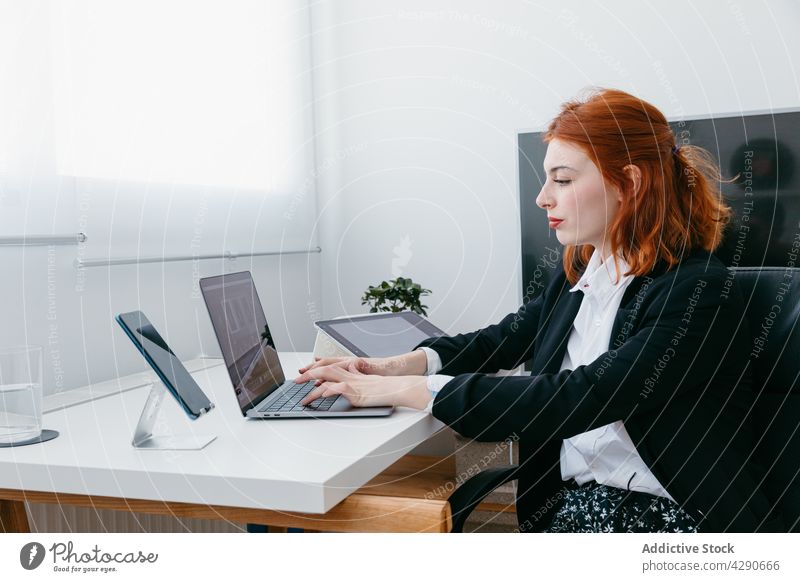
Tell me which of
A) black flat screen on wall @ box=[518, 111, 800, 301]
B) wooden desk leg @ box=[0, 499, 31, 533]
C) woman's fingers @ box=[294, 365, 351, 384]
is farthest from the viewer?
black flat screen on wall @ box=[518, 111, 800, 301]

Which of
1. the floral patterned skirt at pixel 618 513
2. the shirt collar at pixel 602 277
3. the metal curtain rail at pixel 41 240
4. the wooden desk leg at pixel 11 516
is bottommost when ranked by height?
the floral patterned skirt at pixel 618 513

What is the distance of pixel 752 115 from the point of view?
2293 millimetres

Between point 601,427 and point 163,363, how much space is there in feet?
2.25

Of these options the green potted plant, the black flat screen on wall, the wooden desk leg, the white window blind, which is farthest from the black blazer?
the green potted plant

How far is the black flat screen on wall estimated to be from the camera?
7.47 feet

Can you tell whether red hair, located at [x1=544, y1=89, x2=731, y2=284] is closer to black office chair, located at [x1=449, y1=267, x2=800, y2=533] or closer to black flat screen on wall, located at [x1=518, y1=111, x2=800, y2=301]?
black office chair, located at [x1=449, y1=267, x2=800, y2=533]

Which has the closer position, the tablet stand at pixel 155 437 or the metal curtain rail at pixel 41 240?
the tablet stand at pixel 155 437

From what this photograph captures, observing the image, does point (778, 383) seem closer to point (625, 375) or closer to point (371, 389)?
point (625, 375)

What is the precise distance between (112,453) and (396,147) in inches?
80.8

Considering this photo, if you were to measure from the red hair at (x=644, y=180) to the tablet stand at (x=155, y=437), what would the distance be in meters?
0.73

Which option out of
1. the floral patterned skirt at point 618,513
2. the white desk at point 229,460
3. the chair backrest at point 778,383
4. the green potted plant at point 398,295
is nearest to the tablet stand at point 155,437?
the white desk at point 229,460

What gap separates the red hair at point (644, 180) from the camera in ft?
4.15

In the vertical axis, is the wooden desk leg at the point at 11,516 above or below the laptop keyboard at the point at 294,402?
below

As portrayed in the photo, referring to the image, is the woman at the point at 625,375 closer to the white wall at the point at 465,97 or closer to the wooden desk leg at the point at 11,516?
the wooden desk leg at the point at 11,516
